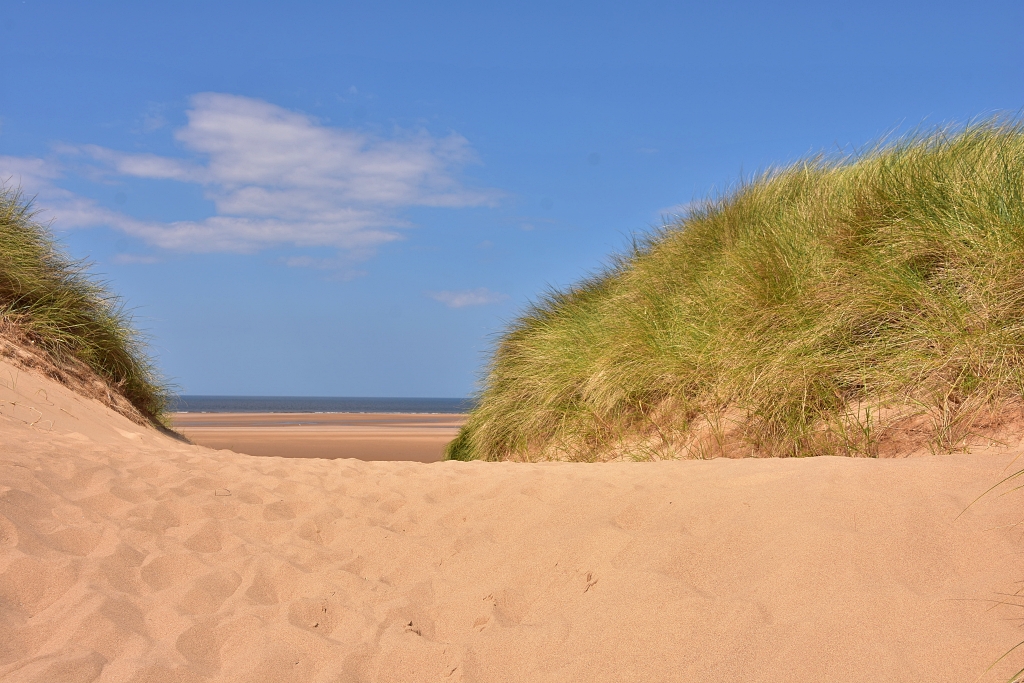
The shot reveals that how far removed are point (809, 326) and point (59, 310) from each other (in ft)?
21.8

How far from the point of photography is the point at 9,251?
6.49 meters

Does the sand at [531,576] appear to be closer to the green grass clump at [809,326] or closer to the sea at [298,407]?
the green grass clump at [809,326]

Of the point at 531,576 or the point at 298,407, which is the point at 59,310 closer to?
the point at 531,576

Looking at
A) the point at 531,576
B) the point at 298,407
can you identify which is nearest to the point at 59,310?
the point at 531,576

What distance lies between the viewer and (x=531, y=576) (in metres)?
2.64

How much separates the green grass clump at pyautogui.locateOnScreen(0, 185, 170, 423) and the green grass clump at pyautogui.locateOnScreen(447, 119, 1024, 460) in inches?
155

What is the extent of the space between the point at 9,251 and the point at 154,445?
257 cm

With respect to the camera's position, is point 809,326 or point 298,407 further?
point 298,407

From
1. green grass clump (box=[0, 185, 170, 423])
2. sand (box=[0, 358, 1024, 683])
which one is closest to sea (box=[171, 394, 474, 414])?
green grass clump (box=[0, 185, 170, 423])

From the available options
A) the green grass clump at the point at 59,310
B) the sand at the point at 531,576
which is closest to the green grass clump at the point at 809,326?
the sand at the point at 531,576

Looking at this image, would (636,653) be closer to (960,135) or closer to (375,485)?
(375,485)

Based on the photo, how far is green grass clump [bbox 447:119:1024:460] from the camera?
3.92m

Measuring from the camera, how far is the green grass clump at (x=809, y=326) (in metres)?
3.92

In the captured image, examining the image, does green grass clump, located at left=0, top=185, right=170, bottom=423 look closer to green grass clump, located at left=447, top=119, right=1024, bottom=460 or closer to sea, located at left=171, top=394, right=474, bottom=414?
sea, located at left=171, top=394, right=474, bottom=414
